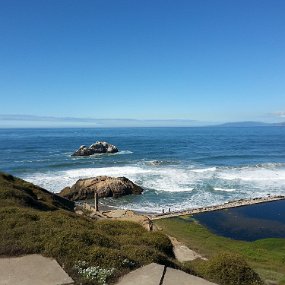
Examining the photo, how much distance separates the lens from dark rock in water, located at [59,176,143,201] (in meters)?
50.8

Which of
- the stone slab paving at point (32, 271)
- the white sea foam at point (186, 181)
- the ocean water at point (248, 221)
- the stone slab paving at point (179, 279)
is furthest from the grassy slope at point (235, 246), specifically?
the stone slab paving at point (32, 271)

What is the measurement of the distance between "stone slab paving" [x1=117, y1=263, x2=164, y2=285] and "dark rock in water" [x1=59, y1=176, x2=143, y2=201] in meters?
42.3

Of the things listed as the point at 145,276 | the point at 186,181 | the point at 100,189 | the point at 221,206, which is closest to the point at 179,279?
the point at 145,276

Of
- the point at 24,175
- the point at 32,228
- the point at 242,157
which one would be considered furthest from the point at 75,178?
the point at 32,228

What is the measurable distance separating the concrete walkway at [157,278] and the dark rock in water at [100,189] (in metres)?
42.4

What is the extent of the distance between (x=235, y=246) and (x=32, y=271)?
79.4 ft

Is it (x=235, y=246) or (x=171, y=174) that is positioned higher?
(x=235, y=246)

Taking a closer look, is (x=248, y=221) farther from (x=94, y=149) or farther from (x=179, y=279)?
(x=94, y=149)

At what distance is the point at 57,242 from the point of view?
10117mm

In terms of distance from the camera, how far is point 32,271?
28.3 ft

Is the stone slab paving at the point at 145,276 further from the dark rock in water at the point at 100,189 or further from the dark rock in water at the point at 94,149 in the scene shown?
the dark rock in water at the point at 94,149

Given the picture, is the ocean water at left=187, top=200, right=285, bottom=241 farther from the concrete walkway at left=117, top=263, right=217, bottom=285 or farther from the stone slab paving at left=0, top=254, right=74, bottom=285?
the stone slab paving at left=0, top=254, right=74, bottom=285

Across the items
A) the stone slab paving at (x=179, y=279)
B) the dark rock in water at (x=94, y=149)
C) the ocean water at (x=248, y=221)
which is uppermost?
the stone slab paving at (x=179, y=279)

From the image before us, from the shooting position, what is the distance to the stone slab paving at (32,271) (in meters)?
8.09
